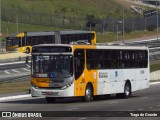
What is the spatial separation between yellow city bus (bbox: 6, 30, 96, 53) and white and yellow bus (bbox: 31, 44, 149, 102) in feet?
150

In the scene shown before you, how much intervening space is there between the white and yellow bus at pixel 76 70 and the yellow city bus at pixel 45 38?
150ft

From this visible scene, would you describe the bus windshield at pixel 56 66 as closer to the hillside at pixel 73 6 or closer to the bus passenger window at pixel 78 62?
the bus passenger window at pixel 78 62

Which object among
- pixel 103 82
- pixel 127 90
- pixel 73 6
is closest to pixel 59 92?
pixel 103 82

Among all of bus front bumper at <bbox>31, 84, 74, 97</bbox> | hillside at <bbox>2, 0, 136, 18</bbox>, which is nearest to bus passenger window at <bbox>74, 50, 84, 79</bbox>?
bus front bumper at <bbox>31, 84, 74, 97</bbox>

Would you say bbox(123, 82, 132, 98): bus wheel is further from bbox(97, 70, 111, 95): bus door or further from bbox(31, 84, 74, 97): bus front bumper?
bbox(31, 84, 74, 97): bus front bumper

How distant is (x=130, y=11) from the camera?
5866 inches

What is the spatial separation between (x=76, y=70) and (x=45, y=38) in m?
50.4

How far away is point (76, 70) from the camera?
1123 inches

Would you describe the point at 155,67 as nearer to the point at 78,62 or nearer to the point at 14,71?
the point at 14,71

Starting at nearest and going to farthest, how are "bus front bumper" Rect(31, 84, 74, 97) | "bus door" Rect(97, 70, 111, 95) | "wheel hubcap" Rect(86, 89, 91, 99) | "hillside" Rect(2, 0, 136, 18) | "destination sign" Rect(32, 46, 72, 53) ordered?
"bus front bumper" Rect(31, 84, 74, 97) < "destination sign" Rect(32, 46, 72, 53) < "wheel hubcap" Rect(86, 89, 91, 99) < "bus door" Rect(97, 70, 111, 95) < "hillside" Rect(2, 0, 136, 18)

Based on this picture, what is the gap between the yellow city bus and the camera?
78375mm

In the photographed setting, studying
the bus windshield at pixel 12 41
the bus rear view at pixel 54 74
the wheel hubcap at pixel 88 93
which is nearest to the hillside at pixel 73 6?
the bus windshield at pixel 12 41

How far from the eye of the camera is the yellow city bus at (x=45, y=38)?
7838 cm

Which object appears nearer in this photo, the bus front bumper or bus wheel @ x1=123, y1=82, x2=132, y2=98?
the bus front bumper
